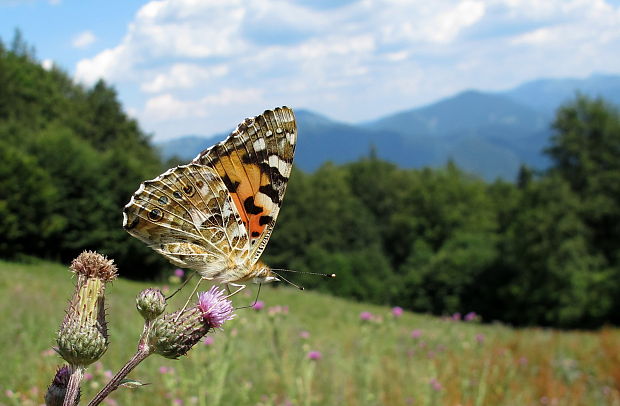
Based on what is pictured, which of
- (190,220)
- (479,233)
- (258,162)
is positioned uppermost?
(258,162)

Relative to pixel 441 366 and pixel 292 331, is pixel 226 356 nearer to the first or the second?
pixel 441 366

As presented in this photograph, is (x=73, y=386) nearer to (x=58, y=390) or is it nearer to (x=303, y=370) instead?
(x=58, y=390)

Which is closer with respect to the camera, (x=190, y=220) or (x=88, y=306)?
(x=88, y=306)

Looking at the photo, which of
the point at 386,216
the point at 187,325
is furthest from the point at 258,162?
the point at 386,216

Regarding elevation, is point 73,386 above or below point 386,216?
above

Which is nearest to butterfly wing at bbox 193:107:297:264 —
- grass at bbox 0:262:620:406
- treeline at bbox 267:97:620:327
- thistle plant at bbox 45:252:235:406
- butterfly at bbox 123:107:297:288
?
butterfly at bbox 123:107:297:288

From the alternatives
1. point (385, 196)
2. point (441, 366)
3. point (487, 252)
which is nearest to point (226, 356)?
point (441, 366)
